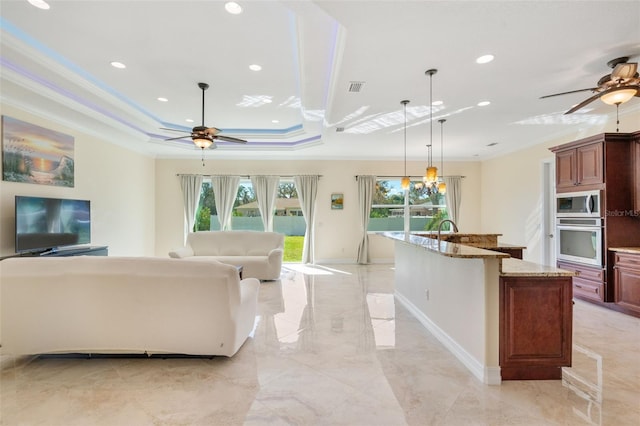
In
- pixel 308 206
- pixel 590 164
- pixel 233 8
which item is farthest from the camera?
pixel 308 206

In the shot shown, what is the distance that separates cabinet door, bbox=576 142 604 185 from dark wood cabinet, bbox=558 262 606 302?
1.27 metres

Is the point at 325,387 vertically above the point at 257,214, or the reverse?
the point at 257,214

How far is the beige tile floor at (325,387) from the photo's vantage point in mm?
2012

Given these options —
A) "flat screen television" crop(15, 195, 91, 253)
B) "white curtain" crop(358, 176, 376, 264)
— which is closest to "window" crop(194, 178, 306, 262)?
"white curtain" crop(358, 176, 376, 264)

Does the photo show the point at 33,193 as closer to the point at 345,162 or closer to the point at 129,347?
the point at 129,347

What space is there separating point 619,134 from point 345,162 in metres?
5.28

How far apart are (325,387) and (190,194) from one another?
22.0 feet

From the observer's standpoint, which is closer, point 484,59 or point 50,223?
point 484,59

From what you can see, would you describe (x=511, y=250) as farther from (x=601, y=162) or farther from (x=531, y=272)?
(x=531, y=272)

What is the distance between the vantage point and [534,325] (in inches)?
95.3

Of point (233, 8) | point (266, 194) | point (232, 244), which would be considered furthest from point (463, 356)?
point (266, 194)

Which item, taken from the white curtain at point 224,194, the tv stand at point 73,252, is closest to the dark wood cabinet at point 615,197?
the white curtain at point 224,194

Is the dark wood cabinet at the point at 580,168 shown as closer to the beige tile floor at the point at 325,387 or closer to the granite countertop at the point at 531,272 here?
the beige tile floor at the point at 325,387

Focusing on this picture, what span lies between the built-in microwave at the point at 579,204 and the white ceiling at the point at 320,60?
4.01 feet
